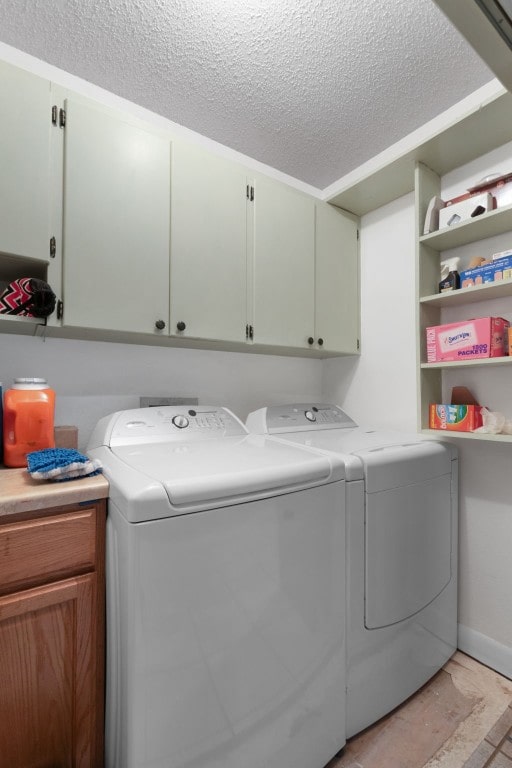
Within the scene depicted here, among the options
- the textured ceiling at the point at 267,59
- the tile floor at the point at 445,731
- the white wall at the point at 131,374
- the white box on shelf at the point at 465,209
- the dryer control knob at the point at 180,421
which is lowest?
the tile floor at the point at 445,731

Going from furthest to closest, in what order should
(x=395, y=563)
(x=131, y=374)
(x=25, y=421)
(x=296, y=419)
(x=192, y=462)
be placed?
(x=296, y=419), (x=131, y=374), (x=395, y=563), (x=25, y=421), (x=192, y=462)

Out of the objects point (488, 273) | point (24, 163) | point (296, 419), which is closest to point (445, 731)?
point (296, 419)

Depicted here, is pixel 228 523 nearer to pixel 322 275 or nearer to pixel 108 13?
pixel 322 275

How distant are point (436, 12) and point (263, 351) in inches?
60.7

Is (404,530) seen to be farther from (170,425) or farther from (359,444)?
(170,425)

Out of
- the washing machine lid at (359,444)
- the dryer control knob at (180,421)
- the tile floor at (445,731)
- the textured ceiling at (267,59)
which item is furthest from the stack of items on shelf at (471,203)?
the tile floor at (445,731)

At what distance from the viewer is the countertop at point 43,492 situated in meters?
0.91

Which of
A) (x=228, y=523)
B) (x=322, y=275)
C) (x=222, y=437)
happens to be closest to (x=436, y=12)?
(x=322, y=275)

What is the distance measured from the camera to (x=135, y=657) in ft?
2.84

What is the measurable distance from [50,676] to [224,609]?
0.49m

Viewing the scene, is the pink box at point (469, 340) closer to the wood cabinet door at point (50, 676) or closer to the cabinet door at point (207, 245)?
the cabinet door at point (207, 245)

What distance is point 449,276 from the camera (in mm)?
1711

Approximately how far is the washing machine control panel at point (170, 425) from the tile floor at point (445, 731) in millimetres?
1222

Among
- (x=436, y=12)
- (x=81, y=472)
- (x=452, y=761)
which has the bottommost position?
(x=452, y=761)
